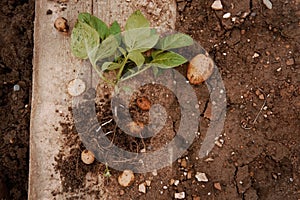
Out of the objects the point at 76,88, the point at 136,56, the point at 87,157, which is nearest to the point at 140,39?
the point at 136,56

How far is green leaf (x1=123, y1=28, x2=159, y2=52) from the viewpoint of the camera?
5.34 ft

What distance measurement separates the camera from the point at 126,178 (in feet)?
5.48

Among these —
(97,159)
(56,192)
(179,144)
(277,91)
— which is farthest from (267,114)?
(56,192)

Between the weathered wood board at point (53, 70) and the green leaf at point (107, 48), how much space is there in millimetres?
81

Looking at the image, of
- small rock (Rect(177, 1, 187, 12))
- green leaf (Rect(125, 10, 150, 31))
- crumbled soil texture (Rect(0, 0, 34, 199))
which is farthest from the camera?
crumbled soil texture (Rect(0, 0, 34, 199))

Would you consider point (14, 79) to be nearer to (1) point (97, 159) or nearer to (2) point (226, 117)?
(1) point (97, 159)

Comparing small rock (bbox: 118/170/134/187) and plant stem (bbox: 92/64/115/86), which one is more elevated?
plant stem (bbox: 92/64/115/86)

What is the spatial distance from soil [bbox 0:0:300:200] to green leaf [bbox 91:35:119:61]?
16cm

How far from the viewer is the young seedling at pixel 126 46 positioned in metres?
1.63

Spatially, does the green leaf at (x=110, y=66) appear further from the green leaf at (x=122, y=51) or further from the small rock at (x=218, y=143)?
the small rock at (x=218, y=143)

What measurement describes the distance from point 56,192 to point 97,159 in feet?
0.58

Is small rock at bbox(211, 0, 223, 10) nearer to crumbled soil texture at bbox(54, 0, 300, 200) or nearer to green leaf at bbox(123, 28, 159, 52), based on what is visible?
crumbled soil texture at bbox(54, 0, 300, 200)

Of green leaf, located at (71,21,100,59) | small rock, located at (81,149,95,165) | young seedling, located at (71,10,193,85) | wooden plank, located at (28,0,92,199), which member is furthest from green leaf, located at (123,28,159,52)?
small rock, located at (81,149,95,165)

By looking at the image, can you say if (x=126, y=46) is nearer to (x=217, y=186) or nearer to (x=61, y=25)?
(x=61, y=25)
